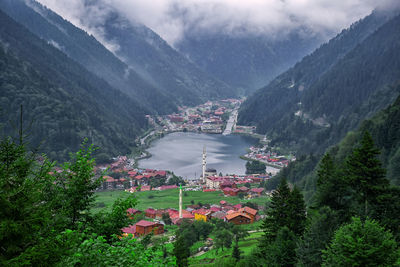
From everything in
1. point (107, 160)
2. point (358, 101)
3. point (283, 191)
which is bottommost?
point (283, 191)

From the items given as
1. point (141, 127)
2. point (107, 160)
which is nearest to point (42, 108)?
point (107, 160)

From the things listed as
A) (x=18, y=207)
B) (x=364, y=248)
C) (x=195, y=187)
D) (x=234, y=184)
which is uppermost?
(x=234, y=184)

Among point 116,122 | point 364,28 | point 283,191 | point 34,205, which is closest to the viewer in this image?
point 34,205

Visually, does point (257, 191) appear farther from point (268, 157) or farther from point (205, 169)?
point (268, 157)

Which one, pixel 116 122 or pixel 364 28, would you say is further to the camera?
pixel 364 28

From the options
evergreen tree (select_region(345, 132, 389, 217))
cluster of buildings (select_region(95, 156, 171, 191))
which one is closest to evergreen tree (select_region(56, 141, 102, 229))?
evergreen tree (select_region(345, 132, 389, 217))

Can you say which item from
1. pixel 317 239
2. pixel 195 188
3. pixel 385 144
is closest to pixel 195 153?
pixel 195 188

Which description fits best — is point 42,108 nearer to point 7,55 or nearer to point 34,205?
point 7,55
